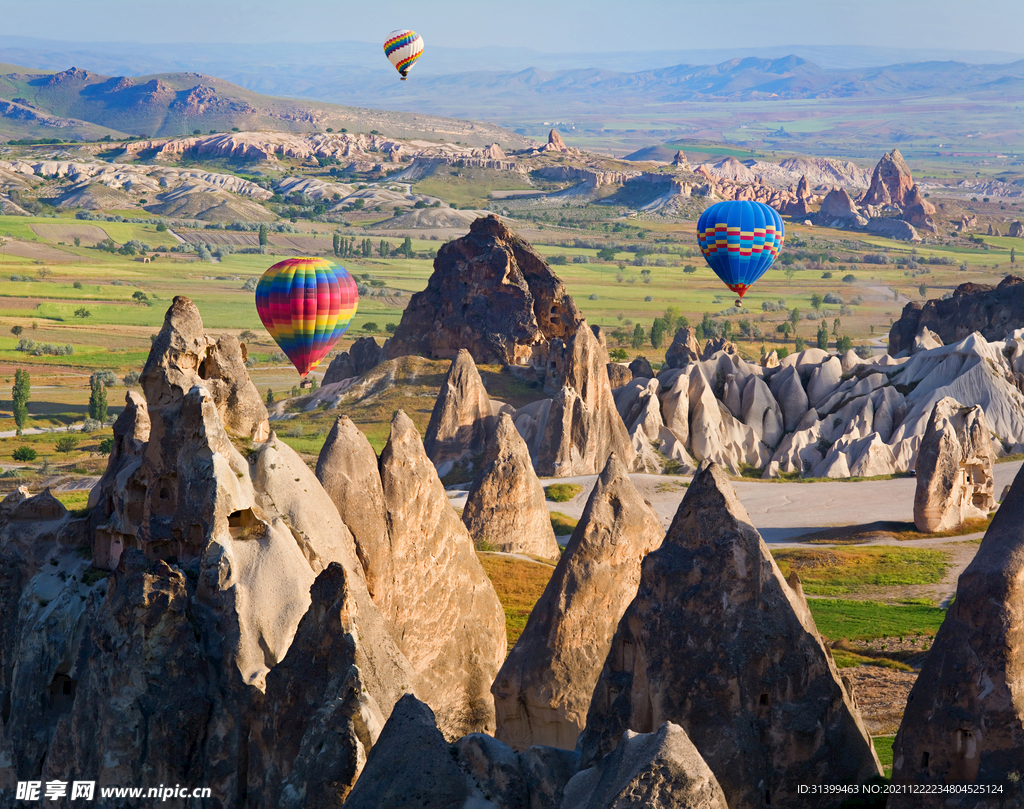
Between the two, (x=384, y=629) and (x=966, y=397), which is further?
(x=966, y=397)

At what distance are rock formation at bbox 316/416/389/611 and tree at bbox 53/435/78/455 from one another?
210 feet

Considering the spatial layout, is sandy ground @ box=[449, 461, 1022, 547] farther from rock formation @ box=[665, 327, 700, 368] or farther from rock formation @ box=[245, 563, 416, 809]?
rock formation @ box=[245, 563, 416, 809]

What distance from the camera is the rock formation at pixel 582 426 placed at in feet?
217

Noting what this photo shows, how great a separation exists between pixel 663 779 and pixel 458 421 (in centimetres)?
5774

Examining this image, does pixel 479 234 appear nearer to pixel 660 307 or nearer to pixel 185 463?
pixel 185 463

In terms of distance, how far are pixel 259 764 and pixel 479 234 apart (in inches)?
3304

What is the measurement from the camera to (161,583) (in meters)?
19.5

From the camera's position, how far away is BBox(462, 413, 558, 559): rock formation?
44.1 meters

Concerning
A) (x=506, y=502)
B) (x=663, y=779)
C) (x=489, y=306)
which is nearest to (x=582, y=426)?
(x=506, y=502)

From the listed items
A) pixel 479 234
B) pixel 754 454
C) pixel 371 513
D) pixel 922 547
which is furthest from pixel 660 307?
pixel 371 513

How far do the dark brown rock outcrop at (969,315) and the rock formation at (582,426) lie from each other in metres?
32.9

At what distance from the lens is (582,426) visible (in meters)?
66.6

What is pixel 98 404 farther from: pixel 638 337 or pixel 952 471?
pixel 952 471

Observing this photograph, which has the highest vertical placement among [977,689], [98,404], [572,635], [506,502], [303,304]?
[303,304]
